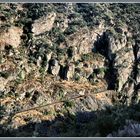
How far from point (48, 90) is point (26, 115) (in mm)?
3615

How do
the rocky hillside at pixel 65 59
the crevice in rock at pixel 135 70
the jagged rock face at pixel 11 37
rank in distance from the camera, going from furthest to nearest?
the jagged rock face at pixel 11 37
the crevice in rock at pixel 135 70
the rocky hillside at pixel 65 59

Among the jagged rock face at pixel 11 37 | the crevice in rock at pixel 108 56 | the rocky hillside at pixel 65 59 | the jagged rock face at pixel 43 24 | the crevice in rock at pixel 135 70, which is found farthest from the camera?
the jagged rock face at pixel 43 24

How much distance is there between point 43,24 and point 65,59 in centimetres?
298

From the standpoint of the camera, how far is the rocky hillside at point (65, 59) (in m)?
19.7

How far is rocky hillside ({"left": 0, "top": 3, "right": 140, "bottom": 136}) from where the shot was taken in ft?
64.5

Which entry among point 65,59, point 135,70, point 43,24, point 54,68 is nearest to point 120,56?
point 135,70

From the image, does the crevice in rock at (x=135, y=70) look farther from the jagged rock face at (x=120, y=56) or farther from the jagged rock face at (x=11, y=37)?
the jagged rock face at (x=11, y=37)

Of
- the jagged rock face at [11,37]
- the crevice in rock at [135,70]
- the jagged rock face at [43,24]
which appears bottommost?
the crevice in rock at [135,70]

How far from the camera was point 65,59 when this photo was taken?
74.6ft

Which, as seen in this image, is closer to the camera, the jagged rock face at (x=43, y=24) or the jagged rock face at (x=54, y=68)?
the jagged rock face at (x=54, y=68)

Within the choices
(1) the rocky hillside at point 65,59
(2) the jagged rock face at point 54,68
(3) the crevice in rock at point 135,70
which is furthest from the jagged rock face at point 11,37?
(3) the crevice in rock at point 135,70

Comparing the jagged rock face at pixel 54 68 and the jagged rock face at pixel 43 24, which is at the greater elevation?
the jagged rock face at pixel 43 24

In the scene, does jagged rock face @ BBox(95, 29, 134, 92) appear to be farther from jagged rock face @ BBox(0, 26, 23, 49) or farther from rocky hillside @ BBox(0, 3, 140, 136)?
jagged rock face @ BBox(0, 26, 23, 49)

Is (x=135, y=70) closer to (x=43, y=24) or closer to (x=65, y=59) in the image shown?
(x=65, y=59)
